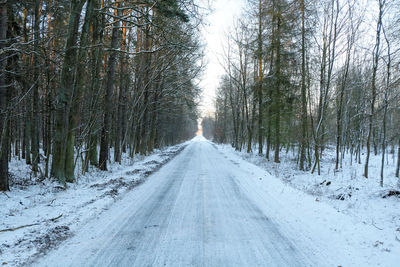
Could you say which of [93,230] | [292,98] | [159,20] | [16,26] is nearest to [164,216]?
[93,230]

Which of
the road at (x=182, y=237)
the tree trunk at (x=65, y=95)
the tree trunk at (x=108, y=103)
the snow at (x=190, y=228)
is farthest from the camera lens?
the tree trunk at (x=108, y=103)

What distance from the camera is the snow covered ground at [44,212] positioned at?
3.95m

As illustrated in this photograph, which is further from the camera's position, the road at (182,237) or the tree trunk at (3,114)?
the tree trunk at (3,114)

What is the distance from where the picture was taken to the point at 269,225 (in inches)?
207

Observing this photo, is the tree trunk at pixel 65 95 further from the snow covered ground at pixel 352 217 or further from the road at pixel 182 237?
the snow covered ground at pixel 352 217

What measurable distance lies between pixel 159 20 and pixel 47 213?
7.31 metres

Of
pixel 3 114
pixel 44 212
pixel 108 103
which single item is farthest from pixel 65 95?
pixel 108 103

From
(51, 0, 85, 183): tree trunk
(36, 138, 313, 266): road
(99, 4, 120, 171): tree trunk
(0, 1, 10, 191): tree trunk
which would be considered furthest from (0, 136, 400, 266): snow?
(99, 4, 120, 171): tree trunk

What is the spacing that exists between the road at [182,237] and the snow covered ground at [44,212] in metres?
0.33

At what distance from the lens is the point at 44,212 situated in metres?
5.78

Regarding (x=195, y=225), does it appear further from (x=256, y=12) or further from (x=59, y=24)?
(x=256, y=12)

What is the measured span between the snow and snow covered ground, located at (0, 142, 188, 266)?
20 mm

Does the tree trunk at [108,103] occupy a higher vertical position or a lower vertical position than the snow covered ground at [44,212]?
higher

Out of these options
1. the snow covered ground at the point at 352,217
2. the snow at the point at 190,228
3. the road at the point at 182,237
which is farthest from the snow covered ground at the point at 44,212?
the snow covered ground at the point at 352,217
